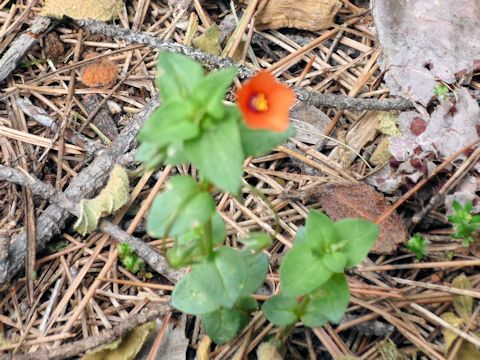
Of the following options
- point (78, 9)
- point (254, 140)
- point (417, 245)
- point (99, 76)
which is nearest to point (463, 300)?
point (417, 245)

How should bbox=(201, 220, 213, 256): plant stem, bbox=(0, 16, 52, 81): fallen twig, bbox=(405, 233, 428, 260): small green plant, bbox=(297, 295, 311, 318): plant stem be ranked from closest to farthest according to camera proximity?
bbox=(201, 220, 213, 256): plant stem < bbox=(297, 295, 311, 318): plant stem < bbox=(405, 233, 428, 260): small green plant < bbox=(0, 16, 52, 81): fallen twig

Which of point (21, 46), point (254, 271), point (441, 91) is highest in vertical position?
point (441, 91)

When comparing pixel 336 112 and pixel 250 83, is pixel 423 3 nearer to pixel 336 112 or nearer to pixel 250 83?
pixel 336 112

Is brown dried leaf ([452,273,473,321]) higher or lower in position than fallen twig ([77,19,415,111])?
lower

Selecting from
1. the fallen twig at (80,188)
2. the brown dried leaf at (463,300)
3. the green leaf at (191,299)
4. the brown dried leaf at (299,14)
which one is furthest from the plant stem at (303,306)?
the brown dried leaf at (299,14)

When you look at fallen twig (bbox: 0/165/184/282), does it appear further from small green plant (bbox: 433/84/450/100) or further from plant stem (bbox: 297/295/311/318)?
small green plant (bbox: 433/84/450/100)

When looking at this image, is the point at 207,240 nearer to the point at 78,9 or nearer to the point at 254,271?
the point at 254,271

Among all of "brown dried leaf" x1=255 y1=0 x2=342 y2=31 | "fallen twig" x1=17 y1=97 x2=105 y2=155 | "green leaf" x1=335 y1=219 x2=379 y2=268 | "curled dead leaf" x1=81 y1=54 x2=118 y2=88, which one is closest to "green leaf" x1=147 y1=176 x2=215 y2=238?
"green leaf" x1=335 y1=219 x2=379 y2=268

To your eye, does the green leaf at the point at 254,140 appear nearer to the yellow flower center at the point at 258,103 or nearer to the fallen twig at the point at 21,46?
the yellow flower center at the point at 258,103
